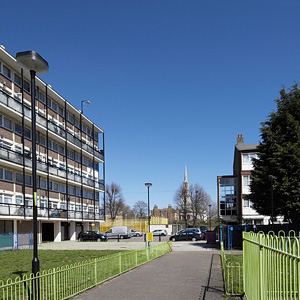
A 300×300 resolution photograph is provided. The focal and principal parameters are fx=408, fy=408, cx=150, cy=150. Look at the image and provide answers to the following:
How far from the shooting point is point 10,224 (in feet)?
129

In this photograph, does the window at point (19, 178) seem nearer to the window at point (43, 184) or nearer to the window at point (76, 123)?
the window at point (43, 184)

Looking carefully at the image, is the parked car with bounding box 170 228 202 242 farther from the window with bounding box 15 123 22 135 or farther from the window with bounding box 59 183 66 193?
the window with bounding box 15 123 22 135

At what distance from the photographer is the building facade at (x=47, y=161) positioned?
125 ft

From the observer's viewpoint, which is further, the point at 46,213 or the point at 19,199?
the point at 46,213

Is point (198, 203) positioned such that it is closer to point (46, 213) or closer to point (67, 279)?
point (46, 213)

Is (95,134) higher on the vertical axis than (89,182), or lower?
higher

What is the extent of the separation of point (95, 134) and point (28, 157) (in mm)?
25170

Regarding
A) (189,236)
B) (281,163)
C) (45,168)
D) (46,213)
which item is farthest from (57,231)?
(281,163)

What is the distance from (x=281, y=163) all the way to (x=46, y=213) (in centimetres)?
2532

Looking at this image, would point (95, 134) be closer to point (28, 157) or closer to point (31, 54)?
point (28, 157)

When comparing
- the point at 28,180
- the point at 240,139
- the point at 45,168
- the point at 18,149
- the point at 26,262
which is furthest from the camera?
the point at 240,139

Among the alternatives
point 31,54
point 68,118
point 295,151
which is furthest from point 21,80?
point 31,54

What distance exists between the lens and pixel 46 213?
44031 millimetres

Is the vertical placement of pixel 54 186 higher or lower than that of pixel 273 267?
higher
